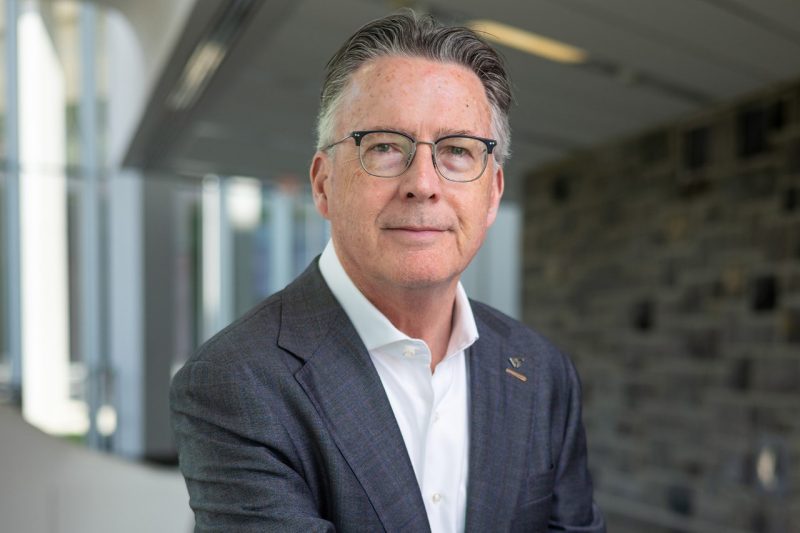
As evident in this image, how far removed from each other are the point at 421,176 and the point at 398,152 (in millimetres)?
52

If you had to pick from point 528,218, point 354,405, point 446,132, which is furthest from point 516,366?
point 528,218

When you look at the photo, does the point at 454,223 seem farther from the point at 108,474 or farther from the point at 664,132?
the point at 664,132

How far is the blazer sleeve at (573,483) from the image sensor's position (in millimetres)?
1249

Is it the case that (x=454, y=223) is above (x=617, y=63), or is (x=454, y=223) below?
below

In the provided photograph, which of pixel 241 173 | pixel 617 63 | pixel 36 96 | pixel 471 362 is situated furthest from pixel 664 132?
pixel 36 96

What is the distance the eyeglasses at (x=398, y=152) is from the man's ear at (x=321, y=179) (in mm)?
87

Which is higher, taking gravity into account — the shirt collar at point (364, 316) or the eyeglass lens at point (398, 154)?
the eyeglass lens at point (398, 154)

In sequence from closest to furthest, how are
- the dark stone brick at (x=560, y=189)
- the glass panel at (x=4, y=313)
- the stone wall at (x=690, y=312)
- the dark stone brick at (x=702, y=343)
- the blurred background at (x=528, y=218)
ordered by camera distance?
the blurred background at (x=528, y=218)
the stone wall at (x=690, y=312)
the dark stone brick at (x=702, y=343)
the dark stone brick at (x=560, y=189)
the glass panel at (x=4, y=313)

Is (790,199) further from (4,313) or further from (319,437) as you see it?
(4,313)

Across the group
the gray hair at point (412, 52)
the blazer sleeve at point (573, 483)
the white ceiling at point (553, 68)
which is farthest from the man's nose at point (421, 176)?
the white ceiling at point (553, 68)

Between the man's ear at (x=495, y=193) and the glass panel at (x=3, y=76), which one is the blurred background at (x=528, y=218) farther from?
the man's ear at (x=495, y=193)

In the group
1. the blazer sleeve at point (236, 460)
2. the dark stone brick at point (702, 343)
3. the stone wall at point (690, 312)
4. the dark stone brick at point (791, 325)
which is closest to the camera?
the blazer sleeve at point (236, 460)

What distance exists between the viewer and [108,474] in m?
4.21

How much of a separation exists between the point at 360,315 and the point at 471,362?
0.22 m
